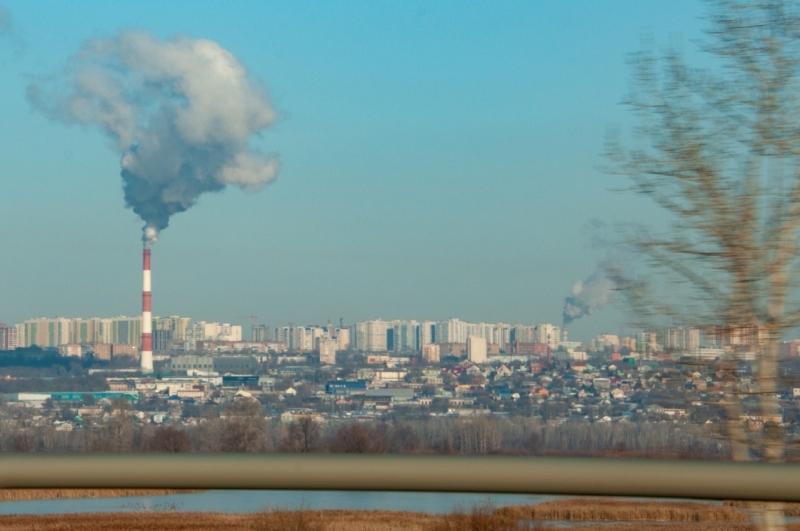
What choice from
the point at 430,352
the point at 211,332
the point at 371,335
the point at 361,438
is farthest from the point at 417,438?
the point at 211,332

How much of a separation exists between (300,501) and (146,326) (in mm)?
80753

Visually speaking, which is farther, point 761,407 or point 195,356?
point 195,356

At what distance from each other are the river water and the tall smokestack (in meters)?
66.5

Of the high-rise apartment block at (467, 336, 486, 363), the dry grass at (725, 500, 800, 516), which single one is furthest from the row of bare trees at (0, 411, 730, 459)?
the high-rise apartment block at (467, 336, 486, 363)

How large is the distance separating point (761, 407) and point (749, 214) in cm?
82

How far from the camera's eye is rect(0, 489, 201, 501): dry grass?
7.07ft

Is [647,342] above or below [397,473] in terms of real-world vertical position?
above

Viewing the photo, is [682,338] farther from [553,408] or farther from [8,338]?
[8,338]

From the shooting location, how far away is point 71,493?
7.50 feet

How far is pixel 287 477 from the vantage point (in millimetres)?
2053

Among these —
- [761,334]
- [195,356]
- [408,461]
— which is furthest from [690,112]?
[195,356]

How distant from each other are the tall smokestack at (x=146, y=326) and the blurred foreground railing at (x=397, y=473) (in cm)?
6687

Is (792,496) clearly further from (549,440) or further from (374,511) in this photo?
(549,440)

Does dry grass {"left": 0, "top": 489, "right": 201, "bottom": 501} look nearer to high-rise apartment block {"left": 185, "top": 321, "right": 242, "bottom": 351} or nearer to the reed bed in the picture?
the reed bed
